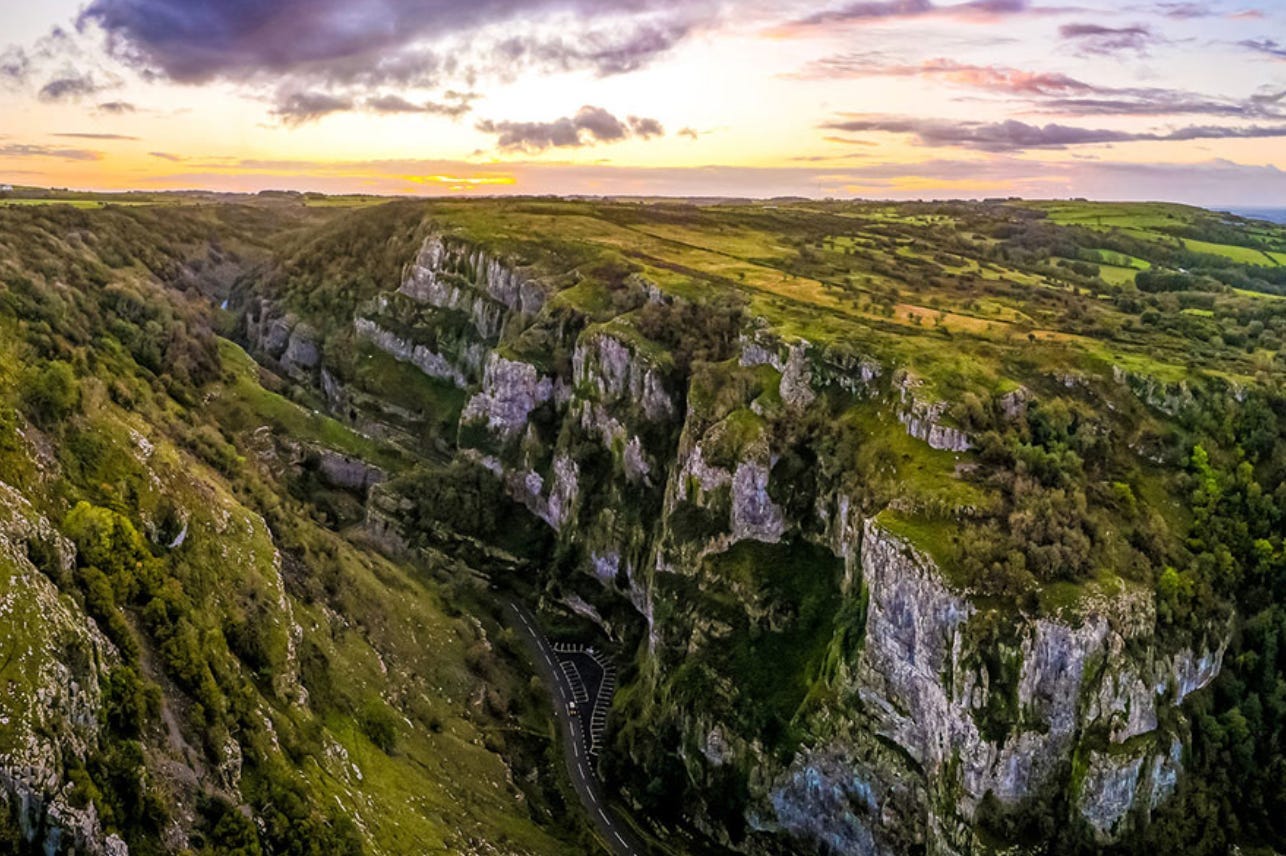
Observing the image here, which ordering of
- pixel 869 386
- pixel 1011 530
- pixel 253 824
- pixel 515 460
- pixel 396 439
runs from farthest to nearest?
pixel 396 439 → pixel 515 460 → pixel 869 386 → pixel 1011 530 → pixel 253 824

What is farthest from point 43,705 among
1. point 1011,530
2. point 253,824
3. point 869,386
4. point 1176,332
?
point 1176,332

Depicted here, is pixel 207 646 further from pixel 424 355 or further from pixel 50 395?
pixel 424 355

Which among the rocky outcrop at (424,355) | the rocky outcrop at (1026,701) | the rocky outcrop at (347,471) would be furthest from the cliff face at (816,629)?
the rocky outcrop at (424,355)

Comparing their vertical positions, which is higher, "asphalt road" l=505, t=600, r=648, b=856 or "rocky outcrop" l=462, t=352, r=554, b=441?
"rocky outcrop" l=462, t=352, r=554, b=441

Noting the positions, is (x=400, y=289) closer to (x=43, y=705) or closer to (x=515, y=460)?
(x=515, y=460)

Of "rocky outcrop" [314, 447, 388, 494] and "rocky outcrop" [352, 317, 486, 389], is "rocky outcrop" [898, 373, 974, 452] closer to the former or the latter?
"rocky outcrop" [314, 447, 388, 494]

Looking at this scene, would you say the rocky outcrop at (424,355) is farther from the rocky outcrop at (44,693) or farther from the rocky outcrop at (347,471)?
the rocky outcrop at (44,693)

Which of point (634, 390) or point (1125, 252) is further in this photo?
point (1125, 252)

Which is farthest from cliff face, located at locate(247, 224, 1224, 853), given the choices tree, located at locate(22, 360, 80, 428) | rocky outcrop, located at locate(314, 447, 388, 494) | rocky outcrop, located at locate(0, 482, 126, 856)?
tree, located at locate(22, 360, 80, 428)
